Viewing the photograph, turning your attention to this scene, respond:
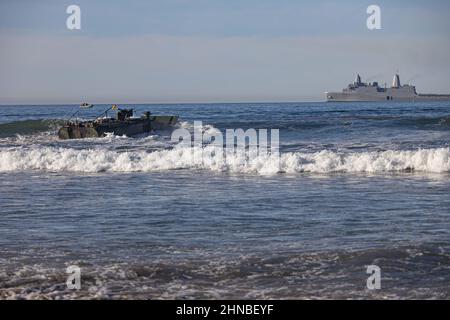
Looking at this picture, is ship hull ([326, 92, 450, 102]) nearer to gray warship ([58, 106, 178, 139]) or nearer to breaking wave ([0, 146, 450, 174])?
gray warship ([58, 106, 178, 139])

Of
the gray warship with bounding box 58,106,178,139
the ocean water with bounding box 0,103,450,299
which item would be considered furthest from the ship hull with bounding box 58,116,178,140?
Result: the ocean water with bounding box 0,103,450,299

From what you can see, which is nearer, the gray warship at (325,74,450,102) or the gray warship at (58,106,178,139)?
the gray warship at (58,106,178,139)

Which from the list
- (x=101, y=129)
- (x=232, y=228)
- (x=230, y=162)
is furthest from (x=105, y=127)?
(x=232, y=228)

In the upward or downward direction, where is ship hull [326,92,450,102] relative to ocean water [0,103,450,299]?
upward

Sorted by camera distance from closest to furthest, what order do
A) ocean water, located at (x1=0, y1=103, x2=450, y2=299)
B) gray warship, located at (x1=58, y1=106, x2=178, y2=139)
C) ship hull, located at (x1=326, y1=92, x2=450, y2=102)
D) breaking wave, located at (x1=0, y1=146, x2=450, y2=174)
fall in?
ocean water, located at (x1=0, y1=103, x2=450, y2=299)
breaking wave, located at (x1=0, y1=146, x2=450, y2=174)
gray warship, located at (x1=58, y1=106, x2=178, y2=139)
ship hull, located at (x1=326, y1=92, x2=450, y2=102)

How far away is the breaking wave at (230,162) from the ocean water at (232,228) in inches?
2.7

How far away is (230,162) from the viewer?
826 inches

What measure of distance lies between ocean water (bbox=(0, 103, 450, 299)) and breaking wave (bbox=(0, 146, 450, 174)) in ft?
0.23

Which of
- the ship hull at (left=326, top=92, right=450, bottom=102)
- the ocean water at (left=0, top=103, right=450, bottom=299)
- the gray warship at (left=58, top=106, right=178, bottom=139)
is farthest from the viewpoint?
the ship hull at (left=326, top=92, right=450, bottom=102)

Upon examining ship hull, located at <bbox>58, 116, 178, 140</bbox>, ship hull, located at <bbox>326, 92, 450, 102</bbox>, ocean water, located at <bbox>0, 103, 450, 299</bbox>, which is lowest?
ocean water, located at <bbox>0, 103, 450, 299</bbox>

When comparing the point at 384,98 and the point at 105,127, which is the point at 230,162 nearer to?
the point at 105,127

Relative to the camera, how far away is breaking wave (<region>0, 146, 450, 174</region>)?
65.8 ft
